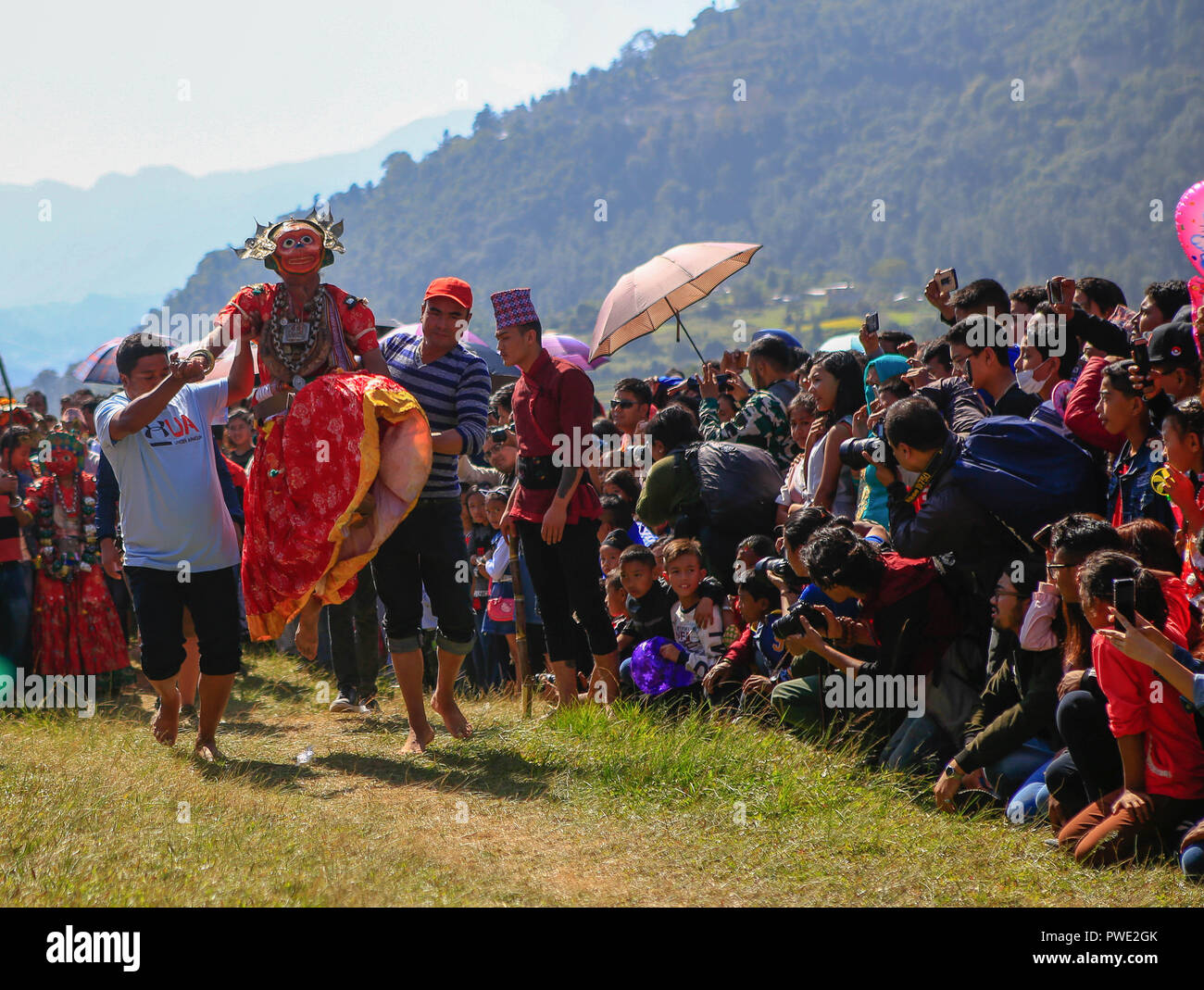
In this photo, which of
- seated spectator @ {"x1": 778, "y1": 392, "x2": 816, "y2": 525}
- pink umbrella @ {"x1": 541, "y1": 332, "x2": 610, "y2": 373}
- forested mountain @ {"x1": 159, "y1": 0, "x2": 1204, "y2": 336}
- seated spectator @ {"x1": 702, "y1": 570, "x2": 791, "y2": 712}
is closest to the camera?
seated spectator @ {"x1": 702, "y1": 570, "x2": 791, "y2": 712}

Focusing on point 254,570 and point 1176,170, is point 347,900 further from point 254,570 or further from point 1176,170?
point 1176,170

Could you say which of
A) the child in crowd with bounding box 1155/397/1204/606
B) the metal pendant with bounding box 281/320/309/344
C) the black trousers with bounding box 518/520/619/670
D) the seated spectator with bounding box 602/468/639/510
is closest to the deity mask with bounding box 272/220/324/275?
the metal pendant with bounding box 281/320/309/344

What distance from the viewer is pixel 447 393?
5.73 m

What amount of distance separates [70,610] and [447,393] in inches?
165

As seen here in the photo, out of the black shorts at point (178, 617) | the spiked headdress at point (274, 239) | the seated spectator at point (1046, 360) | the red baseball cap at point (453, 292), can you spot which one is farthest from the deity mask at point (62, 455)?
the seated spectator at point (1046, 360)

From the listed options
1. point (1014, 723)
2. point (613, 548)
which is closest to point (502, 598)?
point (613, 548)

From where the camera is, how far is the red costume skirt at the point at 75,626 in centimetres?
838

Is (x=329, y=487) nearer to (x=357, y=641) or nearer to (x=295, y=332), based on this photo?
(x=295, y=332)

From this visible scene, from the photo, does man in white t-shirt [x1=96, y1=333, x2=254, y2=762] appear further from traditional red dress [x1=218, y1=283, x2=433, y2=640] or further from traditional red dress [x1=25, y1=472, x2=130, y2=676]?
traditional red dress [x1=25, y1=472, x2=130, y2=676]

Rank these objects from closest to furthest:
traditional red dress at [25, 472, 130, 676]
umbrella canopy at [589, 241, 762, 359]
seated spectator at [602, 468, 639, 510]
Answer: seated spectator at [602, 468, 639, 510]
traditional red dress at [25, 472, 130, 676]
umbrella canopy at [589, 241, 762, 359]

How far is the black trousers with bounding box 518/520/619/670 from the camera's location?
596 centimetres

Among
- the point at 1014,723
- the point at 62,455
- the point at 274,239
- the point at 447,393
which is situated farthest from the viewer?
the point at 62,455

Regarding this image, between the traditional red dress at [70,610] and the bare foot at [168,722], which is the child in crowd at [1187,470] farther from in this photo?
the traditional red dress at [70,610]

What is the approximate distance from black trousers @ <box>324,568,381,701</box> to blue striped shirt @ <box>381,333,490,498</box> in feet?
4.76
